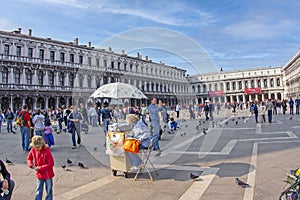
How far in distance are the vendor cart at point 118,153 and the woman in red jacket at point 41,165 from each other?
1600 mm

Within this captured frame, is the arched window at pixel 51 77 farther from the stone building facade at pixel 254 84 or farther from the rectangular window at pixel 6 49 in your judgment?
the stone building facade at pixel 254 84

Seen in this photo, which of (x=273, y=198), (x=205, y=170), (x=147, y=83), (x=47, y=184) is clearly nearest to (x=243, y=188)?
(x=273, y=198)

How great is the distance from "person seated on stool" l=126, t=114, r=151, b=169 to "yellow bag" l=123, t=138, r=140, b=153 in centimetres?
12

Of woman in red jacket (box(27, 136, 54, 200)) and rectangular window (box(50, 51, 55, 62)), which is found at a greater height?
rectangular window (box(50, 51, 55, 62))

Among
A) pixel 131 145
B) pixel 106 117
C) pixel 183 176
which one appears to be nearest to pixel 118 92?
pixel 106 117

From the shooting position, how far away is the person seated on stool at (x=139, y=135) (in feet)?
15.5

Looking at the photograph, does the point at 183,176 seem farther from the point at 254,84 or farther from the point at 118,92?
the point at 254,84

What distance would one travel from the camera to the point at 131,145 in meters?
4.62

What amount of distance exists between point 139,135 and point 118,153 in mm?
652

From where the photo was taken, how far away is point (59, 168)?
19.5ft

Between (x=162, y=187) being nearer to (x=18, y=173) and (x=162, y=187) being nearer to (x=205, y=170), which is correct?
(x=205, y=170)

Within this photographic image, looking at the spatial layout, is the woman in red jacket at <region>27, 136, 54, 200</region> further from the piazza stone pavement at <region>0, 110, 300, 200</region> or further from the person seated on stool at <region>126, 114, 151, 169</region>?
the person seated on stool at <region>126, 114, 151, 169</region>

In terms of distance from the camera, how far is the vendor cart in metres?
4.94

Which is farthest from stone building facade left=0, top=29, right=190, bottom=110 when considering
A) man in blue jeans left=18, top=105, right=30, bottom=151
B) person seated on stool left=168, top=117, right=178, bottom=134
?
man in blue jeans left=18, top=105, right=30, bottom=151
